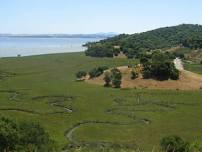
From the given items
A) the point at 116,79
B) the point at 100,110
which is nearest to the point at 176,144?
the point at 100,110

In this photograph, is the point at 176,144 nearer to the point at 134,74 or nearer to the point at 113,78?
the point at 113,78

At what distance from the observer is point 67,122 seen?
194 feet

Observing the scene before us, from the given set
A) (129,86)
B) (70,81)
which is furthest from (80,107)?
(70,81)

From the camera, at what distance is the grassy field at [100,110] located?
52.7m

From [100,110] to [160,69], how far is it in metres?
29.1

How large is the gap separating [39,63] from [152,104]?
7145cm

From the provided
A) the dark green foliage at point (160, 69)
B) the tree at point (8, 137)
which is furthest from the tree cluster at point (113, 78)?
the tree at point (8, 137)

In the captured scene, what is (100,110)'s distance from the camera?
67.9m

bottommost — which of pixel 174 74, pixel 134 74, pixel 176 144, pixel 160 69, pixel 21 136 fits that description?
pixel 176 144

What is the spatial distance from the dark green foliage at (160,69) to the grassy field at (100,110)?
8.77 meters

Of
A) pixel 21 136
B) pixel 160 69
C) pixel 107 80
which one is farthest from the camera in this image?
pixel 160 69

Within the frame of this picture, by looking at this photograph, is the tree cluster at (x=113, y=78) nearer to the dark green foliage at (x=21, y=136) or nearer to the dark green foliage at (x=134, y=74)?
the dark green foliage at (x=134, y=74)

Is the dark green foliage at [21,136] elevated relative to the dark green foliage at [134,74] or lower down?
elevated

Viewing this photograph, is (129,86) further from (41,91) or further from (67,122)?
(67,122)
